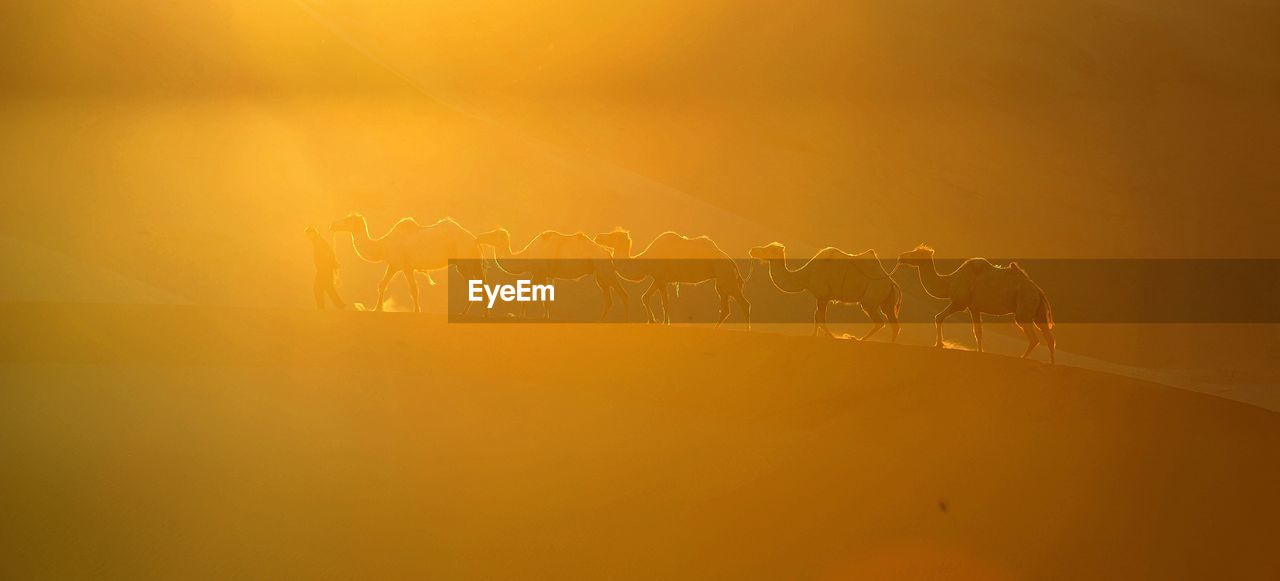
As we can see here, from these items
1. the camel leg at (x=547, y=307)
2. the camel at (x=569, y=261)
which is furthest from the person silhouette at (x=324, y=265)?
the camel leg at (x=547, y=307)

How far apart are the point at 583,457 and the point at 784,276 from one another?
88.0 inches

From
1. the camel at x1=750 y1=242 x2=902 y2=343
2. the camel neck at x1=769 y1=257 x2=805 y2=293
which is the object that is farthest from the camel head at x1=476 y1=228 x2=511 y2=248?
the camel at x1=750 y1=242 x2=902 y2=343

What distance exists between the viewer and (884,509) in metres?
5.89

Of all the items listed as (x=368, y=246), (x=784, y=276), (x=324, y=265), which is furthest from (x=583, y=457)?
(x=368, y=246)

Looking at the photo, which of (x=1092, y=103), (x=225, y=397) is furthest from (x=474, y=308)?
(x=1092, y=103)

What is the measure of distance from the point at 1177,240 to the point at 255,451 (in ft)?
50.1

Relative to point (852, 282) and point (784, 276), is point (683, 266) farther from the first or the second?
point (852, 282)

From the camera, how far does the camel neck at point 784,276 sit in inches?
295

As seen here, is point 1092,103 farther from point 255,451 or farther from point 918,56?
point 255,451

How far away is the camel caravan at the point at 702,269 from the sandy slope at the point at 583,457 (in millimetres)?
454

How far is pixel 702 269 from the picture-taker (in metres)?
7.54

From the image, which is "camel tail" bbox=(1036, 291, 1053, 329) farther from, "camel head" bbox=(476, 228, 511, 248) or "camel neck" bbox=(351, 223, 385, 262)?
"camel neck" bbox=(351, 223, 385, 262)

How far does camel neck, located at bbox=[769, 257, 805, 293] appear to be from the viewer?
24.6ft

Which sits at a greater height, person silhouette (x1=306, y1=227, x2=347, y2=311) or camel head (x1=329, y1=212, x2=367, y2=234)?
camel head (x1=329, y1=212, x2=367, y2=234)
